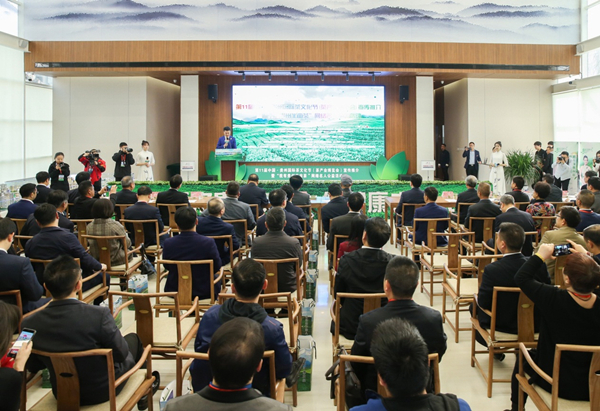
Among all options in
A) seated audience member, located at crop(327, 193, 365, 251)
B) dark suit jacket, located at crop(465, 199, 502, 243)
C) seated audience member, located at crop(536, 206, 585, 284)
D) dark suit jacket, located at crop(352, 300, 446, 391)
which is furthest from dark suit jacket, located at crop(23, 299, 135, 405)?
dark suit jacket, located at crop(465, 199, 502, 243)

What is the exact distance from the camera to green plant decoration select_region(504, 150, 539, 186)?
1310cm

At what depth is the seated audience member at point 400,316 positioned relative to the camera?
7.67 feet

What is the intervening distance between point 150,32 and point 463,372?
11.2 m

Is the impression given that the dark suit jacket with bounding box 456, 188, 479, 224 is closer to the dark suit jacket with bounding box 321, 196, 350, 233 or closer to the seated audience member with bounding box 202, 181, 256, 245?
the dark suit jacket with bounding box 321, 196, 350, 233

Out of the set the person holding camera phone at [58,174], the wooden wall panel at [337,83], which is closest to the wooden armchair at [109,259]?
the person holding camera phone at [58,174]

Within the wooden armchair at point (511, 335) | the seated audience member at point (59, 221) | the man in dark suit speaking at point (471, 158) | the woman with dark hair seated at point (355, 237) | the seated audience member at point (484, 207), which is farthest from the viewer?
the man in dark suit speaking at point (471, 158)

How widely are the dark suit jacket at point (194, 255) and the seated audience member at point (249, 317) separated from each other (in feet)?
4.60

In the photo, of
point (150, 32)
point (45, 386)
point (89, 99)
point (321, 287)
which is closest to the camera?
point (45, 386)

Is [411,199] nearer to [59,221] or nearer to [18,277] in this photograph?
[59,221]

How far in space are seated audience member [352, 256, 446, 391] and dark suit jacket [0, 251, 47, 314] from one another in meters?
→ 2.08

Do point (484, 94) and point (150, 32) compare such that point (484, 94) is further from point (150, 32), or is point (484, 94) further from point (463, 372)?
point (463, 372)

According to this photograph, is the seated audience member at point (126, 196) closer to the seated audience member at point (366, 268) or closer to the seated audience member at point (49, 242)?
the seated audience member at point (49, 242)

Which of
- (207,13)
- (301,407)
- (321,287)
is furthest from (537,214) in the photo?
(207,13)

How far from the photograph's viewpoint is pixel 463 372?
3.61 meters
